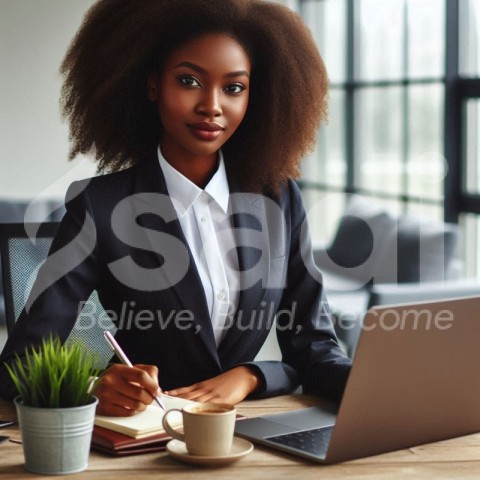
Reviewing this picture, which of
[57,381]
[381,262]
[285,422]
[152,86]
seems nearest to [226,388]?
[285,422]

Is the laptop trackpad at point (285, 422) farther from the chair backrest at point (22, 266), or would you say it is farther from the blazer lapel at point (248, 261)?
the chair backrest at point (22, 266)

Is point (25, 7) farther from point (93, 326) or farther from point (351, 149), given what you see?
point (93, 326)

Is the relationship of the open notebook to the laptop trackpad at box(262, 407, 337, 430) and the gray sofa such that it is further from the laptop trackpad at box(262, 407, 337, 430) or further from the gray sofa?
the gray sofa

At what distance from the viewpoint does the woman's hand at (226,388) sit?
172 centimetres

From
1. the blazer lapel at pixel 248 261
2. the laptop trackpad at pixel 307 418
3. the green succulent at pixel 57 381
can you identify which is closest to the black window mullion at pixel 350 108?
the blazer lapel at pixel 248 261

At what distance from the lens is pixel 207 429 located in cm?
135

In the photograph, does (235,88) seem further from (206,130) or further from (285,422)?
(285,422)

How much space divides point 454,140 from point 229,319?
3432 mm

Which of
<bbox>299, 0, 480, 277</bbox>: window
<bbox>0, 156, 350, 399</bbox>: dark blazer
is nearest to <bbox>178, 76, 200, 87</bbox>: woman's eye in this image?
<bbox>0, 156, 350, 399</bbox>: dark blazer

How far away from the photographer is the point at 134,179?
1972 millimetres

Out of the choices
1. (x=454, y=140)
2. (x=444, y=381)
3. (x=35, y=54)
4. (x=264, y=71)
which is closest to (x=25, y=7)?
(x=35, y=54)

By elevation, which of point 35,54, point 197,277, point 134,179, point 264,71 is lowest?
point 197,277

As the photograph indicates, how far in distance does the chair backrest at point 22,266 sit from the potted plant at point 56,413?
2.35 feet

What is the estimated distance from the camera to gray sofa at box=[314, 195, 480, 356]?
13.3 feet
